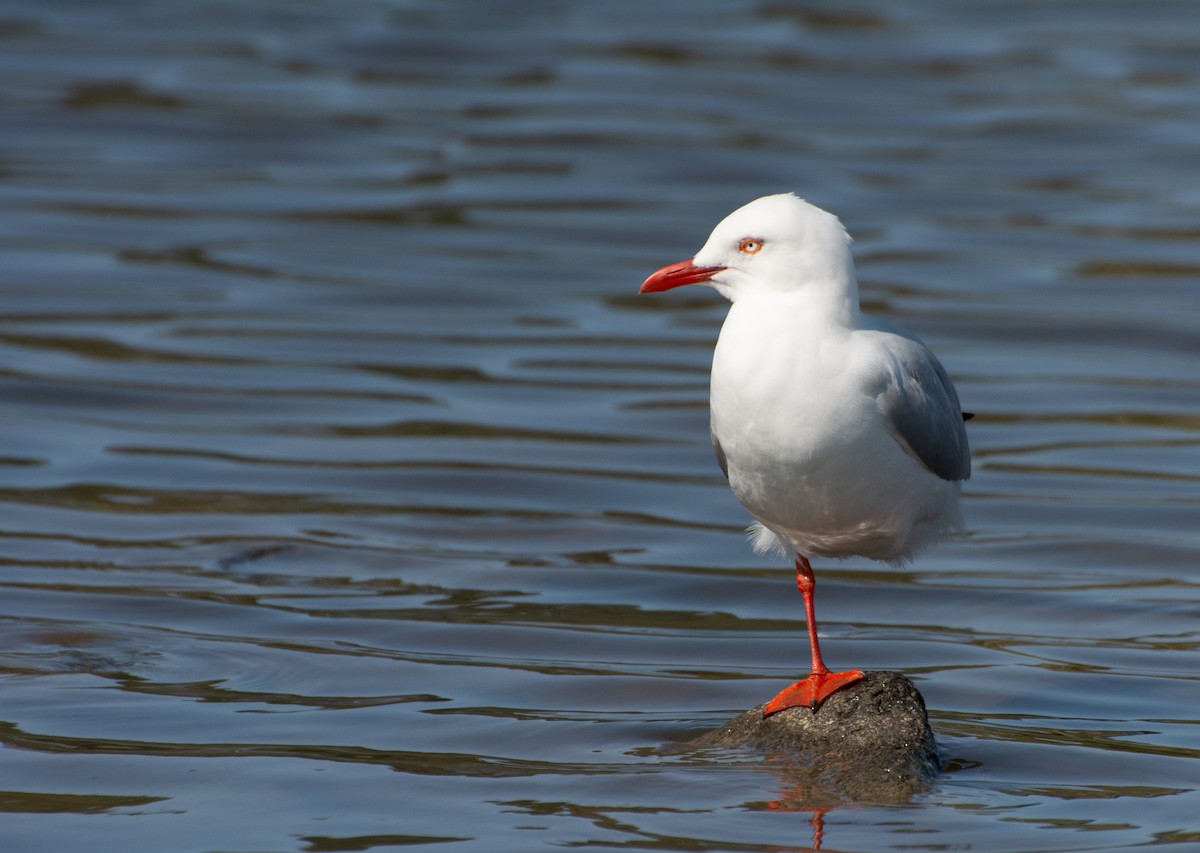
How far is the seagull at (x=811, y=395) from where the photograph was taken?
6582 mm

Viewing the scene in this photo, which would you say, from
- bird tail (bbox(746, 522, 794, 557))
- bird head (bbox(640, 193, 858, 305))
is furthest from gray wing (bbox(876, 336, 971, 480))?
bird tail (bbox(746, 522, 794, 557))

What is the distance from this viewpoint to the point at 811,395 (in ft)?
21.5

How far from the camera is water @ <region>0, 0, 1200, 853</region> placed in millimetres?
6898

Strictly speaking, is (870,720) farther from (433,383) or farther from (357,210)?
(357,210)

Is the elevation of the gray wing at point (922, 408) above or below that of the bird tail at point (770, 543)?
above

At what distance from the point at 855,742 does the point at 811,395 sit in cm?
127

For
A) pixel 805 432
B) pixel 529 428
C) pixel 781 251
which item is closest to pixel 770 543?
pixel 805 432

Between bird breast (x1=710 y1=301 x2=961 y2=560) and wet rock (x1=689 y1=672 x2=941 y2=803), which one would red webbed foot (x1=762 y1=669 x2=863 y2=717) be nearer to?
wet rock (x1=689 y1=672 x2=941 y2=803)

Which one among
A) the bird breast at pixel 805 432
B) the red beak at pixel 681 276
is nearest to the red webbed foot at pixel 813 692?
the bird breast at pixel 805 432

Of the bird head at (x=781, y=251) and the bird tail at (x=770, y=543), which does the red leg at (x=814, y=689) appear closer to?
the bird tail at (x=770, y=543)

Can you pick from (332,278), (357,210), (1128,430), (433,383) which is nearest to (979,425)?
(1128,430)

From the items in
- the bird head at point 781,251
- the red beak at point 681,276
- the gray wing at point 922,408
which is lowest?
the gray wing at point 922,408

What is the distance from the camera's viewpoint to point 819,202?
17.8m

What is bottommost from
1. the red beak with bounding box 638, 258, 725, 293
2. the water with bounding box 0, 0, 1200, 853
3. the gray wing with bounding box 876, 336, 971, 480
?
the water with bounding box 0, 0, 1200, 853
